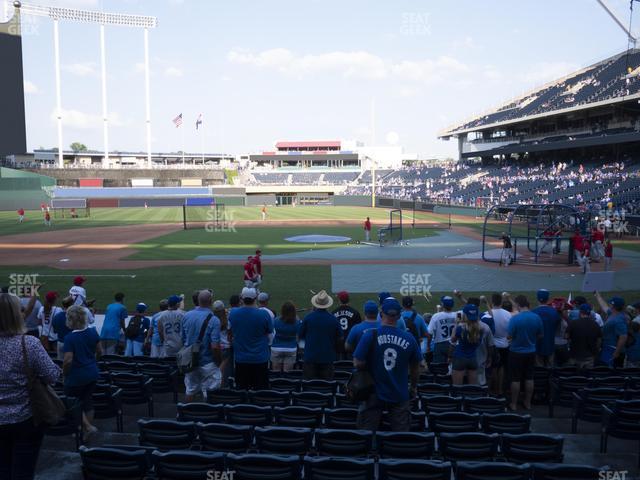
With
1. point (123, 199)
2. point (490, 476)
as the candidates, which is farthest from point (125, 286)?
point (123, 199)

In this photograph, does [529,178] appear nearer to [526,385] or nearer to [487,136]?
[487,136]

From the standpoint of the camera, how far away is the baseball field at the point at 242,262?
2105 centimetres

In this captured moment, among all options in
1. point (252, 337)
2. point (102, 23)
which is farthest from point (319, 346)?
point (102, 23)

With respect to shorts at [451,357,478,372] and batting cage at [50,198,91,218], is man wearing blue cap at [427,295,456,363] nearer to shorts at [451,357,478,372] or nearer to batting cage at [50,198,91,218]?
shorts at [451,357,478,372]

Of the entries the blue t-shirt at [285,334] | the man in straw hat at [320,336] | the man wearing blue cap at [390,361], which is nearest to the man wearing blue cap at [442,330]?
the man in straw hat at [320,336]

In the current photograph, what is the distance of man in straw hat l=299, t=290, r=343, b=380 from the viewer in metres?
8.16

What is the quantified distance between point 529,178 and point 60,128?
7085 centimetres

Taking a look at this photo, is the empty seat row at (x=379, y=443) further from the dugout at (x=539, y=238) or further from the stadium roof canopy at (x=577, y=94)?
the stadium roof canopy at (x=577, y=94)

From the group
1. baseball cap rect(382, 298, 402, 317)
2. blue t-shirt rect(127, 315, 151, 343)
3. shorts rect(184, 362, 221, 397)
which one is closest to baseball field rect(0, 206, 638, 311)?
blue t-shirt rect(127, 315, 151, 343)

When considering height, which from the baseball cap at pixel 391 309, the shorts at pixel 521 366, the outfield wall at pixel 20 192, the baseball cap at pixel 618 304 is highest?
the outfield wall at pixel 20 192

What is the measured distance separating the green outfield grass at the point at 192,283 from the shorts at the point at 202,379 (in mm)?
9295

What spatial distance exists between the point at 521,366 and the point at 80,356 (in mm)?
6625
